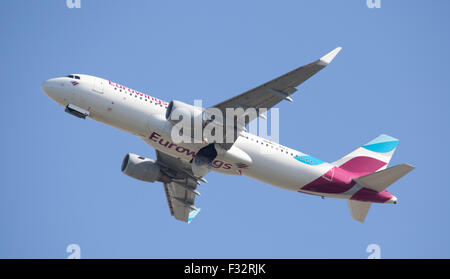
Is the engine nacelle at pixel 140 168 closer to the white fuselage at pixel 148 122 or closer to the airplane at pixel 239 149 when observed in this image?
the airplane at pixel 239 149

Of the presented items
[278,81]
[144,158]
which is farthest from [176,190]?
[278,81]

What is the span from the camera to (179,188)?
4731 centimetres

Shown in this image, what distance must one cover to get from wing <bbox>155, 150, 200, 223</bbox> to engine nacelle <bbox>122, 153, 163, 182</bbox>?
819 mm

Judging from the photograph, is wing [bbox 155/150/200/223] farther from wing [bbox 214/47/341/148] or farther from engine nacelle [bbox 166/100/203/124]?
wing [bbox 214/47/341/148]

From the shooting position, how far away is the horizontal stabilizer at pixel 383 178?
39406 millimetres

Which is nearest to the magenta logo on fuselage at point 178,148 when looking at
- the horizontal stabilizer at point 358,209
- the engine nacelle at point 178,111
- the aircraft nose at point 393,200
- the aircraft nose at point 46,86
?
the engine nacelle at point 178,111

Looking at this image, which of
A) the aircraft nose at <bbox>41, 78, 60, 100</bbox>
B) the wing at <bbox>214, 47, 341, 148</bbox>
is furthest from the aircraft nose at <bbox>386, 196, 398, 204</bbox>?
the aircraft nose at <bbox>41, 78, 60, 100</bbox>

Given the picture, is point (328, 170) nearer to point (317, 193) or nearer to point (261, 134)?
point (317, 193)

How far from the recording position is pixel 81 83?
38.9 meters

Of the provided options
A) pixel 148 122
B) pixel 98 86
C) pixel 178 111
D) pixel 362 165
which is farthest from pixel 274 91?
pixel 362 165

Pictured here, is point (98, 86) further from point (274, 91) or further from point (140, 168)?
point (274, 91)

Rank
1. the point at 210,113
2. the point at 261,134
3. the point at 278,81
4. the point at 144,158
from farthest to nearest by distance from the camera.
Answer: the point at 144,158, the point at 261,134, the point at 210,113, the point at 278,81

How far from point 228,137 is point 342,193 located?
9.62m

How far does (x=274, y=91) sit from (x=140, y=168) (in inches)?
515
